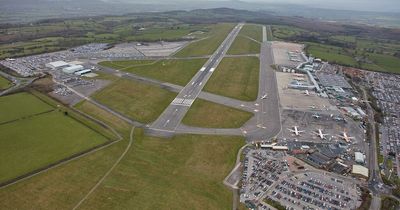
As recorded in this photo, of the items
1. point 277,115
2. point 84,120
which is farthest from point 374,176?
point 84,120

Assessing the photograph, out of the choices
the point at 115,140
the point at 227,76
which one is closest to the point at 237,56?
the point at 227,76

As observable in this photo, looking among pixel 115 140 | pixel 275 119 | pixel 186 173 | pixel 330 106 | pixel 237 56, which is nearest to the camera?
pixel 186 173

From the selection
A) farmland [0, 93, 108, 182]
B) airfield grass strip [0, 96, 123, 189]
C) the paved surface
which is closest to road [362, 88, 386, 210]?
the paved surface

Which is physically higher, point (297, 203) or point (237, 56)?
point (237, 56)

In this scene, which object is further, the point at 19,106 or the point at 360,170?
the point at 19,106

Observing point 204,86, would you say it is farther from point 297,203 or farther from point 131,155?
point 297,203

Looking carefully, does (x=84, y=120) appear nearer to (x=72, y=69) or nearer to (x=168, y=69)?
(x=72, y=69)

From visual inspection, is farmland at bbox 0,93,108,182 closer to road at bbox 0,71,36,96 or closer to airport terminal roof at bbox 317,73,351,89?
road at bbox 0,71,36,96
